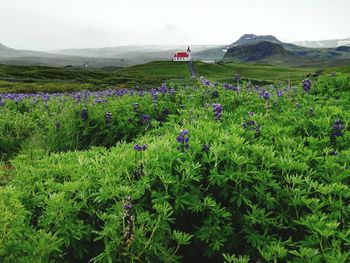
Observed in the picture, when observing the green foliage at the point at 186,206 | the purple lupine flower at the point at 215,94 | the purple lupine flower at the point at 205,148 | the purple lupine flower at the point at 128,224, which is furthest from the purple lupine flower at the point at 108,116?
the purple lupine flower at the point at 128,224

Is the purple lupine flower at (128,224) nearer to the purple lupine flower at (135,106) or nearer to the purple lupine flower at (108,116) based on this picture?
the purple lupine flower at (108,116)

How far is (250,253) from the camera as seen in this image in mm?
3318

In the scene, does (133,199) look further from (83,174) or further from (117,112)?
(117,112)

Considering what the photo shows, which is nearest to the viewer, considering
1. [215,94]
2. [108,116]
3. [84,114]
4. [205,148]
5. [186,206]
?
[186,206]

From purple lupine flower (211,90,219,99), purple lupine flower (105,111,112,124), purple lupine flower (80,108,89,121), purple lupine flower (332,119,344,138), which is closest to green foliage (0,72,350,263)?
purple lupine flower (332,119,344,138)

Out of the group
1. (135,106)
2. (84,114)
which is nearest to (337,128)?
(135,106)

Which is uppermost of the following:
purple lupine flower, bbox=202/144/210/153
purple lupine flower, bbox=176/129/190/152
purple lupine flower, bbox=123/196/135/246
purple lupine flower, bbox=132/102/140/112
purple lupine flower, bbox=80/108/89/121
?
purple lupine flower, bbox=176/129/190/152

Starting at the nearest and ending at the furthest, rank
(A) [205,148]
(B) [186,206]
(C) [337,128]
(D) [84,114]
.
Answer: (B) [186,206], (A) [205,148], (C) [337,128], (D) [84,114]

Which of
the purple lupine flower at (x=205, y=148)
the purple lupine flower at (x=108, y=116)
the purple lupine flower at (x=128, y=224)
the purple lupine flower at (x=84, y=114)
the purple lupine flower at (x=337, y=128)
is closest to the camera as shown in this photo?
the purple lupine flower at (x=128, y=224)

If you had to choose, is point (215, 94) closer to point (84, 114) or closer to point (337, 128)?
point (84, 114)

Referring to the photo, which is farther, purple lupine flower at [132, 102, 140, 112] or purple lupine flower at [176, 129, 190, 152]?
purple lupine flower at [132, 102, 140, 112]

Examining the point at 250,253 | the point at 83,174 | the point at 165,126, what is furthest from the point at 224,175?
the point at 165,126

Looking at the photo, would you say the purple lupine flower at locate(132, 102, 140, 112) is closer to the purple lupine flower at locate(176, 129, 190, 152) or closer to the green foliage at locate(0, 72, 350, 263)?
the green foliage at locate(0, 72, 350, 263)

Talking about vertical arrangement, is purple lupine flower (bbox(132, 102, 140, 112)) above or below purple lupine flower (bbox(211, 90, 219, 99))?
below
